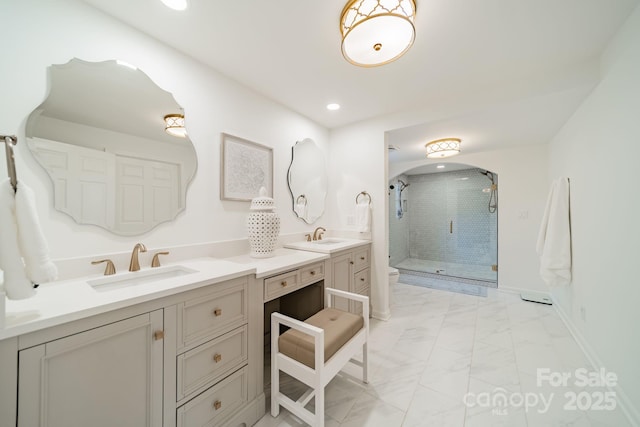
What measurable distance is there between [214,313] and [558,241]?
3291mm

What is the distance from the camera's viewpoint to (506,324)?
8.11ft

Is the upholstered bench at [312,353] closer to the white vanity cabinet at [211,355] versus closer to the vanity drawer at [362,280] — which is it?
the white vanity cabinet at [211,355]

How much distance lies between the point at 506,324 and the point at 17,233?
3.67 m

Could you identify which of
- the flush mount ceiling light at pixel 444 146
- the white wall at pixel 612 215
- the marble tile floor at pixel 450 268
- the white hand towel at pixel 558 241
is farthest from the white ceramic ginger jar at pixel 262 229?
the marble tile floor at pixel 450 268

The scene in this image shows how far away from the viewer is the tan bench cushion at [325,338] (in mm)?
1255

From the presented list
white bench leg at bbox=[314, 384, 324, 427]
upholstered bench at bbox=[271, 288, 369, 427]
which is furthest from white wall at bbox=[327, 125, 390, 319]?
white bench leg at bbox=[314, 384, 324, 427]

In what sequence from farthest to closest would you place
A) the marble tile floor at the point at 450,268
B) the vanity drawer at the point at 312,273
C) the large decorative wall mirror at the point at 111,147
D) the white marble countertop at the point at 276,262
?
the marble tile floor at the point at 450,268 → the vanity drawer at the point at 312,273 → the white marble countertop at the point at 276,262 → the large decorative wall mirror at the point at 111,147

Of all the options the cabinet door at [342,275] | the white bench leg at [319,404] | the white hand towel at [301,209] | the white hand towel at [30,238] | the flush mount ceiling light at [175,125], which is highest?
the flush mount ceiling light at [175,125]

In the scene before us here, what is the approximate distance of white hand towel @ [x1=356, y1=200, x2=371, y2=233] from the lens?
2.67 meters

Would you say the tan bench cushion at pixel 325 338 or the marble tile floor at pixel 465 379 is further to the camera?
the marble tile floor at pixel 465 379

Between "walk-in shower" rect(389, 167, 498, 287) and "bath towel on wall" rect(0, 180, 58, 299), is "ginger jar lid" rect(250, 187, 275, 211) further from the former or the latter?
"walk-in shower" rect(389, 167, 498, 287)

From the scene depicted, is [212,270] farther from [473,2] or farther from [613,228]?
[613,228]

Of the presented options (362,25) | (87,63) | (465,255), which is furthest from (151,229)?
(465,255)

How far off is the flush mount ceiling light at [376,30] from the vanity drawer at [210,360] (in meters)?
1.78
